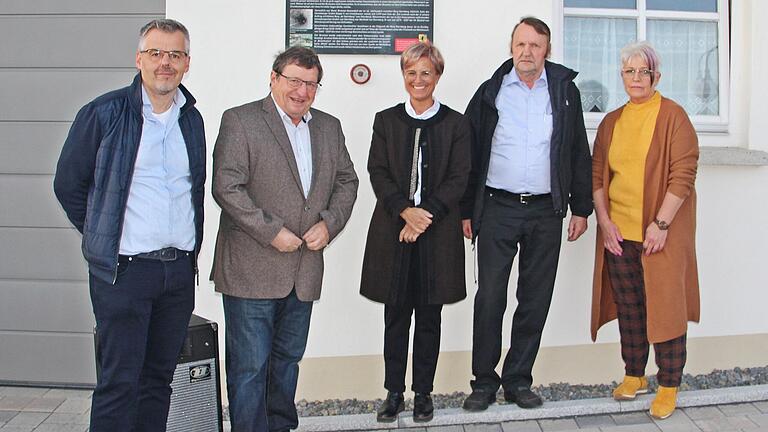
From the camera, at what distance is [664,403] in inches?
163

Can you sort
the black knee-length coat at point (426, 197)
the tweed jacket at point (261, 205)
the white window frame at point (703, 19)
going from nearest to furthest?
1. the tweed jacket at point (261, 205)
2. the black knee-length coat at point (426, 197)
3. the white window frame at point (703, 19)

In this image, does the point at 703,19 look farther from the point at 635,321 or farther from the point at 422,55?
the point at 422,55

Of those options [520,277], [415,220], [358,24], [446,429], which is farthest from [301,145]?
[446,429]

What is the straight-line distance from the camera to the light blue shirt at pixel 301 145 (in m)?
3.42

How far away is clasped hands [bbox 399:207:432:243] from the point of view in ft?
12.1

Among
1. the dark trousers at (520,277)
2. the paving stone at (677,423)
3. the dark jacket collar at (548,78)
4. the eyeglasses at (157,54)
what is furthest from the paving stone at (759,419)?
the eyeglasses at (157,54)

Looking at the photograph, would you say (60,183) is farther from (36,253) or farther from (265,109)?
(36,253)

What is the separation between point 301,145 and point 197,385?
1176mm

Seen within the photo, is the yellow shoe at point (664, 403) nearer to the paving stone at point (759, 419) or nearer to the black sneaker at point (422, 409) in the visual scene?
the paving stone at point (759, 419)

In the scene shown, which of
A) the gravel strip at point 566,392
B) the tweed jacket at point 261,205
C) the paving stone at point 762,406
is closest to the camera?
the tweed jacket at point 261,205

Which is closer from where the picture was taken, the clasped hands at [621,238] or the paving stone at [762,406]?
the clasped hands at [621,238]

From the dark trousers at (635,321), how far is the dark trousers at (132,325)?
7.57 ft

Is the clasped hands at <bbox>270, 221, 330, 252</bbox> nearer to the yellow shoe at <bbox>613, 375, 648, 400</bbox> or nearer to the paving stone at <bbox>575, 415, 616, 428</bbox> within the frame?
the paving stone at <bbox>575, 415, 616, 428</bbox>

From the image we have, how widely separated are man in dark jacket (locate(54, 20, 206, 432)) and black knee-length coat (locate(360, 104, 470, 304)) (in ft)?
3.50
